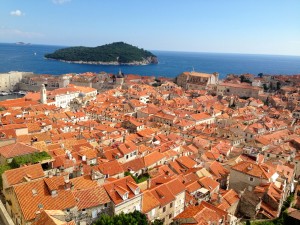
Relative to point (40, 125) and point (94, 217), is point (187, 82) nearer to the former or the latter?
point (40, 125)

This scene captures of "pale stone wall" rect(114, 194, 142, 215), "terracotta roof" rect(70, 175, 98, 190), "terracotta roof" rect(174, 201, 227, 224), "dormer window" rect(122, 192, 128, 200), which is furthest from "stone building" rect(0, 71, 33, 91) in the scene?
"terracotta roof" rect(174, 201, 227, 224)

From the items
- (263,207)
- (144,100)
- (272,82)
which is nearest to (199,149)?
(263,207)

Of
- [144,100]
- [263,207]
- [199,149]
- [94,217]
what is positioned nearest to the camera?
[94,217]

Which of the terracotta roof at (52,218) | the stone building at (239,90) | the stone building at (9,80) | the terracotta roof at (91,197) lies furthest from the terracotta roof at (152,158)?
the stone building at (9,80)

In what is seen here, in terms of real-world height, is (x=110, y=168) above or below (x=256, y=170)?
above

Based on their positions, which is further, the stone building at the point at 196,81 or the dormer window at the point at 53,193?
the stone building at the point at 196,81

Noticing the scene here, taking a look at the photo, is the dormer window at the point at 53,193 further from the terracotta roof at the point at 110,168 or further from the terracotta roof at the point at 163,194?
the terracotta roof at the point at 110,168

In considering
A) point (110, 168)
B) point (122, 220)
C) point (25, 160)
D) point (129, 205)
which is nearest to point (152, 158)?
point (110, 168)

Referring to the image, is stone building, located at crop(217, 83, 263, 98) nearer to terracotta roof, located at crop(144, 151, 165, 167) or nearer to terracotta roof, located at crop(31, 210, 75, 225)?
terracotta roof, located at crop(144, 151, 165, 167)

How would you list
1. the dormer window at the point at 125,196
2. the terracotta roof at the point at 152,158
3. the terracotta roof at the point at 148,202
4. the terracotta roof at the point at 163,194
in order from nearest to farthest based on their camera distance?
the dormer window at the point at 125,196
the terracotta roof at the point at 148,202
the terracotta roof at the point at 163,194
the terracotta roof at the point at 152,158

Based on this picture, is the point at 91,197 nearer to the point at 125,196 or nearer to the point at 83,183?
the point at 83,183

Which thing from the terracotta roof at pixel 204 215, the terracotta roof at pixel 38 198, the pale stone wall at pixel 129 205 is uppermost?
the terracotta roof at pixel 38 198
